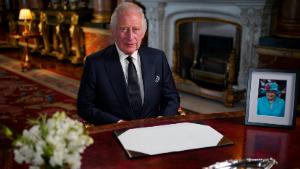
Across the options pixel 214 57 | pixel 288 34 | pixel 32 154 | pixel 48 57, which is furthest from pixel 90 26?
pixel 32 154

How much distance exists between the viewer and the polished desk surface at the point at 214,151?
49.1 inches

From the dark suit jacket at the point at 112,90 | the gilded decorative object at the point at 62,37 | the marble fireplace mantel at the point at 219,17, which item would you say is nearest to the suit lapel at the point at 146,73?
the dark suit jacket at the point at 112,90

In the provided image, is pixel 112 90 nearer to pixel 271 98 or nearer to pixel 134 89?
pixel 134 89

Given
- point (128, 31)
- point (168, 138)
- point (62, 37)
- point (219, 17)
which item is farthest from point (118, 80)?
point (62, 37)

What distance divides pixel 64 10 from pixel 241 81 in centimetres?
480

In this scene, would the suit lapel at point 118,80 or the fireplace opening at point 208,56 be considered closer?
the suit lapel at point 118,80

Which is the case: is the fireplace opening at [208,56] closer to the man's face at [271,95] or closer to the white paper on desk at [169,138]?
the man's face at [271,95]

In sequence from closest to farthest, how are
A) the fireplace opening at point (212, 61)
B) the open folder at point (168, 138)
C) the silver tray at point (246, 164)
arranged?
the silver tray at point (246, 164)
the open folder at point (168, 138)
the fireplace opening at point (212, 61)

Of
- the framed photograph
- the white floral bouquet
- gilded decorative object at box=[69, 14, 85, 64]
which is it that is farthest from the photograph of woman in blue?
gilded decorative object at box=[69, 14, 85, 64]

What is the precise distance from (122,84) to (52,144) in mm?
1278

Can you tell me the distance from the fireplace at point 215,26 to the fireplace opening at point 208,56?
2 centimetres

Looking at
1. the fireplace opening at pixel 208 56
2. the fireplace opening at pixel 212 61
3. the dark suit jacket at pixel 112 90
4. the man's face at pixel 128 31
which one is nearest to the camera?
the man's face at pixel 128 31

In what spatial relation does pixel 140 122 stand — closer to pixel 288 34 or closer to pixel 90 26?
pixel 288 34

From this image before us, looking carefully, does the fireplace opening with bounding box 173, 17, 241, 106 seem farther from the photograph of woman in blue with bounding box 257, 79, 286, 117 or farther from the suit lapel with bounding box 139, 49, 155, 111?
the photograph of woman in blue with bounding box 257, 79, 286, 117
